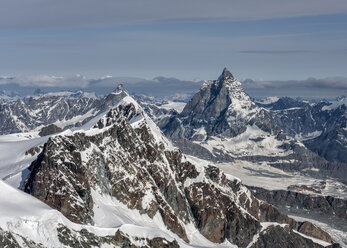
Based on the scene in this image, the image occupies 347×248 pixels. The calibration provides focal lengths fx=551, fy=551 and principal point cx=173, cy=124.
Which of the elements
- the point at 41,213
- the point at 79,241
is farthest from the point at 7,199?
the point at 79,241

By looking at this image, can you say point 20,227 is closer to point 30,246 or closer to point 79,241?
point 30,246

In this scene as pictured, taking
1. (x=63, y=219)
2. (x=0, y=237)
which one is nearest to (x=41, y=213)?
(x=63, y=219)

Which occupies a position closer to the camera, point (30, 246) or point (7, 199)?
point (30, 246)

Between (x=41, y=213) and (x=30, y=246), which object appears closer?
(x=30, y=246)

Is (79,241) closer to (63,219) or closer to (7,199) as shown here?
(63,219)

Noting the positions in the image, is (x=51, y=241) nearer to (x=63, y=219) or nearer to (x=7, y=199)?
(x=63, y=219)

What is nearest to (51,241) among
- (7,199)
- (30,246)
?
(30,246)

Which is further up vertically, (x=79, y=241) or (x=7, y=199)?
(x=7, y=199)
